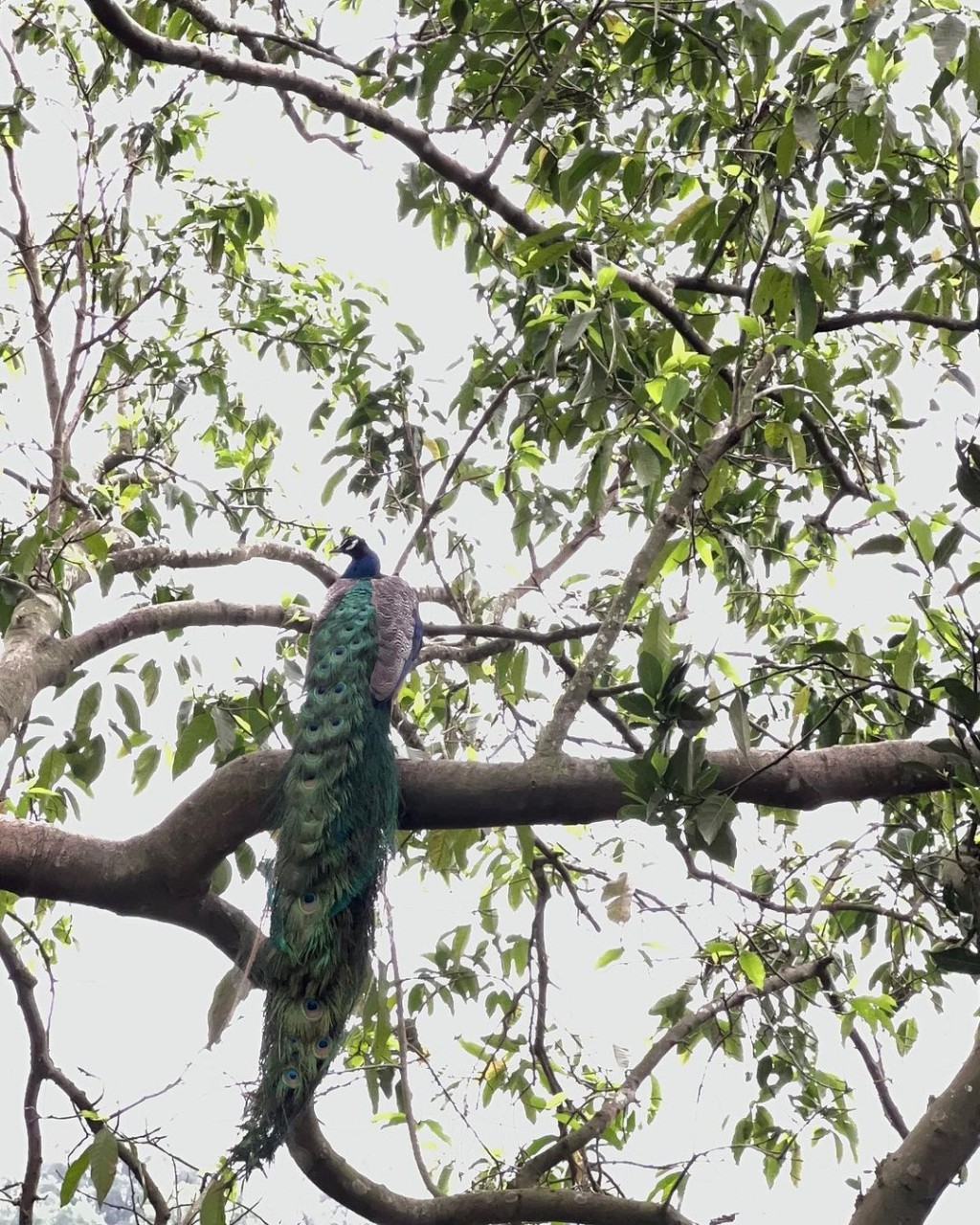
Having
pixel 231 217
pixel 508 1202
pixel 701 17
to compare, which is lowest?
pixel 508 1202

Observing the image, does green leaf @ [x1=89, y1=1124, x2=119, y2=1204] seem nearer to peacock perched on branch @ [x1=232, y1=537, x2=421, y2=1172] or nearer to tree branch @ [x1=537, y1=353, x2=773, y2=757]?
peacock perched on branch @ [x1=232, y1=537, x2=421, y2=1172]

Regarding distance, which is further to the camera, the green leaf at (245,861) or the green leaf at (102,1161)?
the green leaf at (245,861)

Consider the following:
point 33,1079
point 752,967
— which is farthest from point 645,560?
point 33,1079

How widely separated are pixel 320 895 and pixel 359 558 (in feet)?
5.85

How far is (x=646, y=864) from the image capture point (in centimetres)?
263

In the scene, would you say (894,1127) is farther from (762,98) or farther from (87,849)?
(762,98)

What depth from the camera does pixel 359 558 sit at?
13.9 feet

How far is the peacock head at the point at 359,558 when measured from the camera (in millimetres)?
4211

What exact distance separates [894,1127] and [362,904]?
1134mm

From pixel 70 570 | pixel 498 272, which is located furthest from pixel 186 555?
pixel 498 272

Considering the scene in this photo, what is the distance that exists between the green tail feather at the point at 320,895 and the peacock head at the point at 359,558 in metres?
1.22

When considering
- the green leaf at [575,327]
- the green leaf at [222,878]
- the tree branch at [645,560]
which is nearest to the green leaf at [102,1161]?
the green leaf at [222,878]

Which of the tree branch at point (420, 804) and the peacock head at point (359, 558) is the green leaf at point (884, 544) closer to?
the tree branch at point (420, 804)

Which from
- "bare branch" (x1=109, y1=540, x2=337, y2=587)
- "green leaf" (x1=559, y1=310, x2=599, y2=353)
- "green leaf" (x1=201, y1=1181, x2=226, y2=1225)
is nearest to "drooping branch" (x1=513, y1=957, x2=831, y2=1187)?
"green leaf" (x1=201, y1=1181, x2=226, y2=1225)
